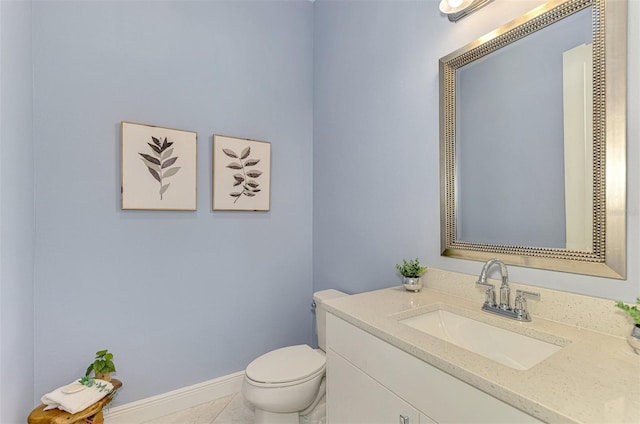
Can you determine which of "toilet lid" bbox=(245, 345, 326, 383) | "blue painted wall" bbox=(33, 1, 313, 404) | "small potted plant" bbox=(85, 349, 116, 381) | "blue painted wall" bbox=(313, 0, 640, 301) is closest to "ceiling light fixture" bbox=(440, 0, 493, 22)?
"blue painted wall" bbox=(313, 0, 640, 301)

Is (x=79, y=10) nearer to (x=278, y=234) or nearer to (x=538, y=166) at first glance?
(x=278, y=234)

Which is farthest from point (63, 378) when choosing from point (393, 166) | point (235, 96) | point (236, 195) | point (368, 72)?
point (368, 72)

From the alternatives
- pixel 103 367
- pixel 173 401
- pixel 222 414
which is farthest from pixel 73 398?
pixel 222 414

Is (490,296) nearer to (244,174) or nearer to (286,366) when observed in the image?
(286,366)

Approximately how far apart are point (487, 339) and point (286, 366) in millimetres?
968

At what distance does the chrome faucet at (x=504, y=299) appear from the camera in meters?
1.01

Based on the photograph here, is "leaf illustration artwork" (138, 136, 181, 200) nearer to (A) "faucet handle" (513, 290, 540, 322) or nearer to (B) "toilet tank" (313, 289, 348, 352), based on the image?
(B) "toilet tank" (313, 289, 348, 352)

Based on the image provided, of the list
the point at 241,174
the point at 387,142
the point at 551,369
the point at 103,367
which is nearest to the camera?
the point at 551,369

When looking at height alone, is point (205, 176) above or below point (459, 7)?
below

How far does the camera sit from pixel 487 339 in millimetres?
1032

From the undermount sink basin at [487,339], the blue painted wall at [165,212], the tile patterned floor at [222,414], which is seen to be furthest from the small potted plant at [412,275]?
the blue painted wall at [165,212]

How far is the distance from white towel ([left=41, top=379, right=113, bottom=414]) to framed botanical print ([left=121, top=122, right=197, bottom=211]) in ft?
2.97

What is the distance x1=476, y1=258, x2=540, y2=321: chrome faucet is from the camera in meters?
1.01

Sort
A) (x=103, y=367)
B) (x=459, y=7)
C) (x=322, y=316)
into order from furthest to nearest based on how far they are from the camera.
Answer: (x=322, y=316) < (x=103, y=367) < (x=459, y=7)
